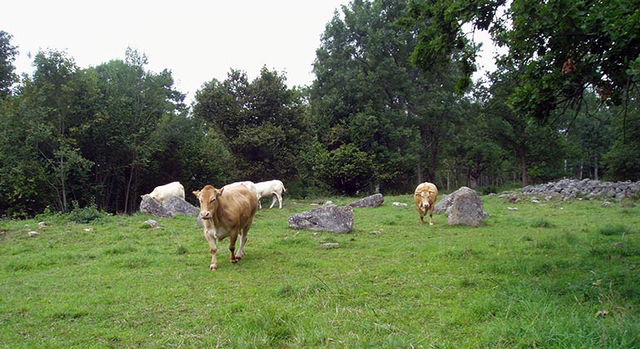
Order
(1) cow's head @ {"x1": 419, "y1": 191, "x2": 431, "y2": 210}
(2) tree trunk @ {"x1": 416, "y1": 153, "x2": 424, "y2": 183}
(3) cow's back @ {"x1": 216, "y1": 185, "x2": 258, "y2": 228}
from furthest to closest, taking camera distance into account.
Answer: (2) tree trunk @ {"x1": 416, "y1": 153, "x2": 424, "y2": 183} < (1) cow's head @ {"x1": 419, "y1": 191, "x2": 431, "y2": 210} < (3) cow's back @ {"x1": 216, "y1": 185, "x2": 258, "y2": 228}

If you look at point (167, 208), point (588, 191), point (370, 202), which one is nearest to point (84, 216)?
point (167, 208)

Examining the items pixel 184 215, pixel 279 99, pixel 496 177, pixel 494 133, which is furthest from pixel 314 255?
pixel 496 177

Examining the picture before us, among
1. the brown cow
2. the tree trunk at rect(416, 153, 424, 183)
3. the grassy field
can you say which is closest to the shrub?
the grassy field

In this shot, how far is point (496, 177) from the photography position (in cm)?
6288

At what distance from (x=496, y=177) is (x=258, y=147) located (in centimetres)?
4550

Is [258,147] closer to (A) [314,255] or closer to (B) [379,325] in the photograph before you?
(A) [314,255]

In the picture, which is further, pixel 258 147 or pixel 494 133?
pixel 494 133

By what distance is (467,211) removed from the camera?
13.9 m

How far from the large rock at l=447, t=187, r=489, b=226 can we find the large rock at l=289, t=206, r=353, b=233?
3489 mm

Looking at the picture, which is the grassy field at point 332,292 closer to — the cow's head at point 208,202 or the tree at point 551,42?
the cow's head at point 208,202

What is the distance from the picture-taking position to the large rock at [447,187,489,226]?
13.8 m

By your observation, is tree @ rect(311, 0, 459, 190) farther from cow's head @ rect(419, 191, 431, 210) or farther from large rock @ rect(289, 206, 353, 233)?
large rock @ rect(289, 206, 353, 233)

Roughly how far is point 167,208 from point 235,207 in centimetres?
970

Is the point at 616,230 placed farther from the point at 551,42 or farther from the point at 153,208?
the point at 153,208
